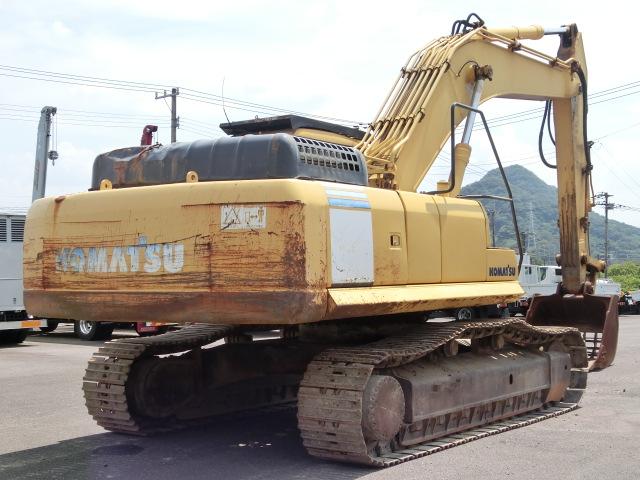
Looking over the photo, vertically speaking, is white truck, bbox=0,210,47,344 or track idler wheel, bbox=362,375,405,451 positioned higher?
white truck, bbox=0,210,47,344

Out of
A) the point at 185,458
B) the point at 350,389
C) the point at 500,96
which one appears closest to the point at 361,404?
the point at 350,389

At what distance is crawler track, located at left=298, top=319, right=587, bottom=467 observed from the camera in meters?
6.46

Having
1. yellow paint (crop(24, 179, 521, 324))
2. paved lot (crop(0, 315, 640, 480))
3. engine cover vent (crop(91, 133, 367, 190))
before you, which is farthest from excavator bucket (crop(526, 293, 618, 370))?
engine cover vent (crop(91, 133, 367, 190))

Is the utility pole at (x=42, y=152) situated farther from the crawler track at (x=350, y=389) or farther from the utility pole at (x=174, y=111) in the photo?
the crawler track at (x=350, y=389)

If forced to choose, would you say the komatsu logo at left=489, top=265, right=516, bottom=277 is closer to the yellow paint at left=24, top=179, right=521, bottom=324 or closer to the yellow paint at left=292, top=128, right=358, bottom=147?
the yellow paint at left=24, top=179, right=521, bottom=324

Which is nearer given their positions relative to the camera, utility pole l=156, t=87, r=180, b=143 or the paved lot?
the paved lot

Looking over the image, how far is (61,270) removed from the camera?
7113 mm

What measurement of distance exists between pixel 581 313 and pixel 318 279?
19.3 feet

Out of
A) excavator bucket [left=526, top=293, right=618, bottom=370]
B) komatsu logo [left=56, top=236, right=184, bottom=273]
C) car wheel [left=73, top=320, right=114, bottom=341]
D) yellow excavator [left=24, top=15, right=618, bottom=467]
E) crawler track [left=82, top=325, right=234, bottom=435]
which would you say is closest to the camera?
yellow excavator [left=24, top=15, right=618, bottom=467]

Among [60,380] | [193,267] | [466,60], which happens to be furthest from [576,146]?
[60,380]

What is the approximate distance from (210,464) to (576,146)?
272 inches

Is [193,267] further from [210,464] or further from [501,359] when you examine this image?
[501,359]

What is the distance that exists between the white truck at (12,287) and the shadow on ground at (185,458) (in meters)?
11.5

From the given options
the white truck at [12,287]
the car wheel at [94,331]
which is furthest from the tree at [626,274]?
the white truck at [12,287]
